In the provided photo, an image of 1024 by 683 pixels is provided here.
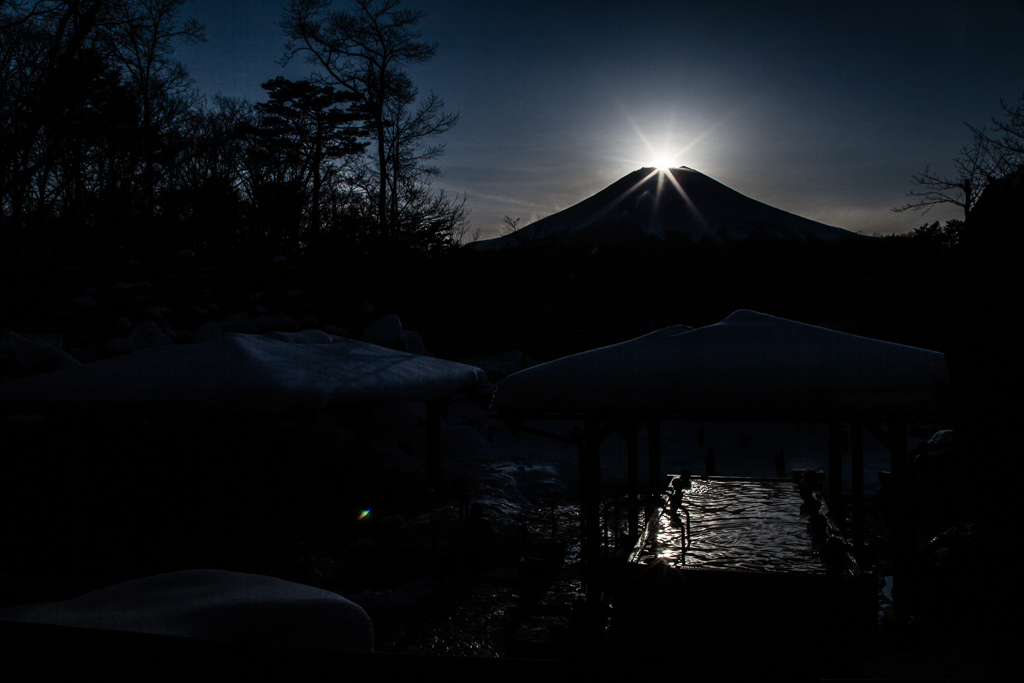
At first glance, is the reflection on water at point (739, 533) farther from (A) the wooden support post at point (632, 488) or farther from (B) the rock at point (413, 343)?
(B) the rock at point (413, 343)

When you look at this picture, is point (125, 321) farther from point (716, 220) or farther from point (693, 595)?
point (716, 220)

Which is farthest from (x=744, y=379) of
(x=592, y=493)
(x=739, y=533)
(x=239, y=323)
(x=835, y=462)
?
(x=239, y=323)

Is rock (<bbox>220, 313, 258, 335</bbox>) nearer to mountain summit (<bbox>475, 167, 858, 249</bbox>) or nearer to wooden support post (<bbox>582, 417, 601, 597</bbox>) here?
wooden support post (<bbox>582, 417, 601, 597</bbox>)

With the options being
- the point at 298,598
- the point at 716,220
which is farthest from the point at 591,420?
the point at 716,220

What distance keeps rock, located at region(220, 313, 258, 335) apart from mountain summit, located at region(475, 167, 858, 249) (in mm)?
44615

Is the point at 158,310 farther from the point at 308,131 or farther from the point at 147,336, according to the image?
the point at 308,131

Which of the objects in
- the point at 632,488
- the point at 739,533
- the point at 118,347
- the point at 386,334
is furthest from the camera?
the point at 386,334

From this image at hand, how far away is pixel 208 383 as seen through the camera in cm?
771

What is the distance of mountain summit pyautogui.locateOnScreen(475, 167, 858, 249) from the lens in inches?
2758

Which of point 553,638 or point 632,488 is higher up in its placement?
point 632,488

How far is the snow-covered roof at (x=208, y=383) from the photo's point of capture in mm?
7582

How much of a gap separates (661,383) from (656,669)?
3.40 m

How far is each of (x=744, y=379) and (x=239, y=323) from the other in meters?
15.7

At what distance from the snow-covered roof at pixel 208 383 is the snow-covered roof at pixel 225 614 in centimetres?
426
